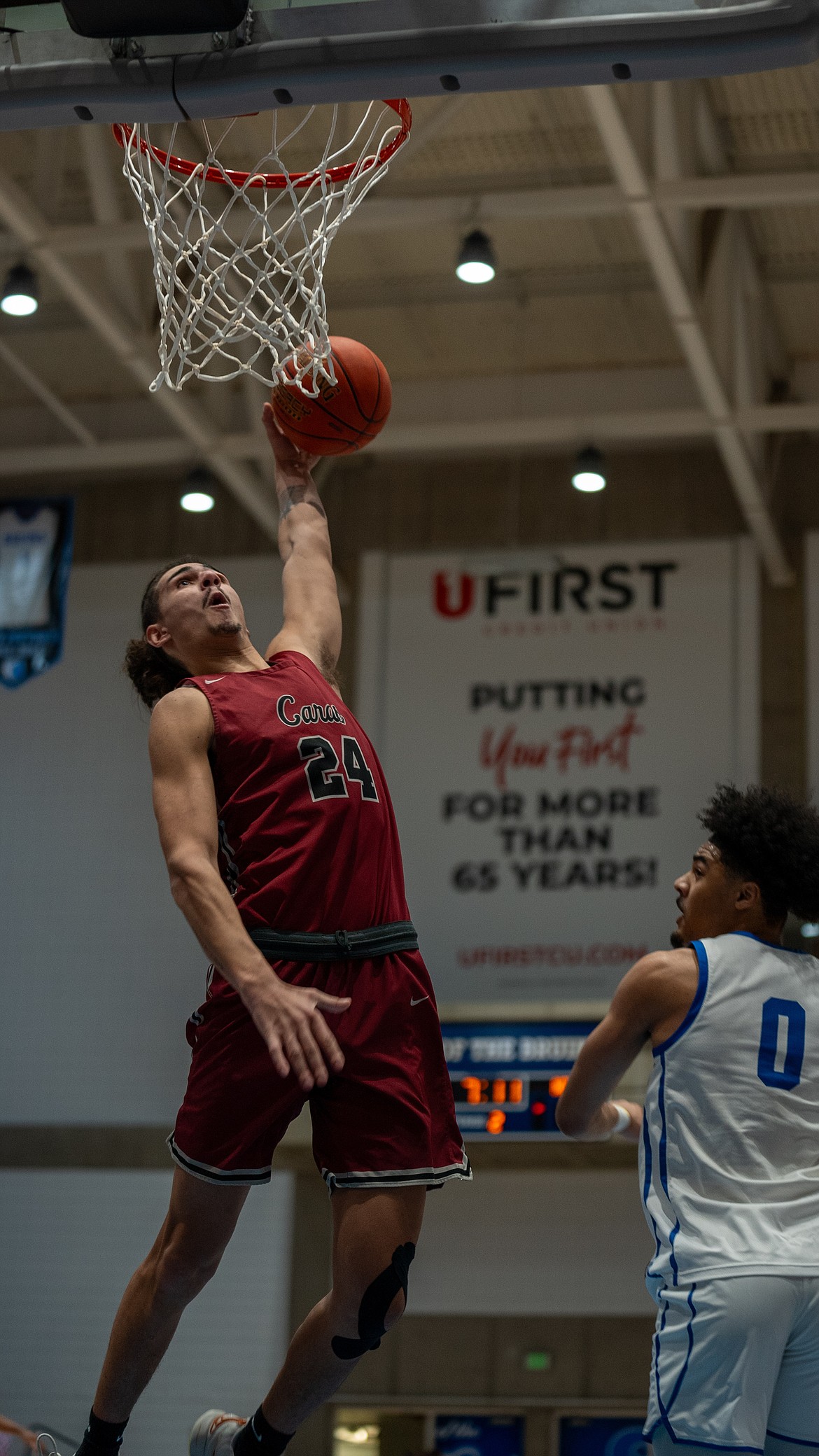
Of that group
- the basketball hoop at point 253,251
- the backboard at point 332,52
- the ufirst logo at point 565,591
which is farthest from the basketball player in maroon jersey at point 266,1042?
the ufirst logo at point 565,591

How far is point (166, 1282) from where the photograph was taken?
3.80m

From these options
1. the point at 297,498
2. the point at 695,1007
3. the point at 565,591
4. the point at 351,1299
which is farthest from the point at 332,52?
the point at 565,591

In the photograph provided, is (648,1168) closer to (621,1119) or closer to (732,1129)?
(732,1129)

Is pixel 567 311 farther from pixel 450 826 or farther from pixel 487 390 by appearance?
pixel 450 826

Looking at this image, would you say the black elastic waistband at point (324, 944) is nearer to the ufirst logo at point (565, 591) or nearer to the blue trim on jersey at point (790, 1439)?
the blue trim on jersey at point (790, 1439)

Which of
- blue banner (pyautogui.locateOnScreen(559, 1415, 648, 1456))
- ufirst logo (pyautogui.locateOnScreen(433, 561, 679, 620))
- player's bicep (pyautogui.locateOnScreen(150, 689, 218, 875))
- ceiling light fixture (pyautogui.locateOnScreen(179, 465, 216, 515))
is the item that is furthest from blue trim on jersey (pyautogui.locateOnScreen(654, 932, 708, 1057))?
ceiling light fixture (pyautogui.locateOnScreen(179, 465, 216, 515))

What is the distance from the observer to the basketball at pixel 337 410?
4824 mm

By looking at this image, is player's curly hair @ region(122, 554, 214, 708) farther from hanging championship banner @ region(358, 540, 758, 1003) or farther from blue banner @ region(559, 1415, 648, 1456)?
blue banner @ region(559, 1415, 648, 1456)

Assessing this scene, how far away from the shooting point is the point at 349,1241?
369 cm

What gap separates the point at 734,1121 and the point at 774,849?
62cm

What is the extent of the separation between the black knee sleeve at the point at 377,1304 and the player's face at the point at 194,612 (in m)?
1.57

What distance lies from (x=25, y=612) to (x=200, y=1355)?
20.8 ft

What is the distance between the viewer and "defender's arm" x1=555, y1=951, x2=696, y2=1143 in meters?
3.53

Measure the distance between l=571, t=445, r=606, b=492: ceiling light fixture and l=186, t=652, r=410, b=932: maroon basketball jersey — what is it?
31.5ft
